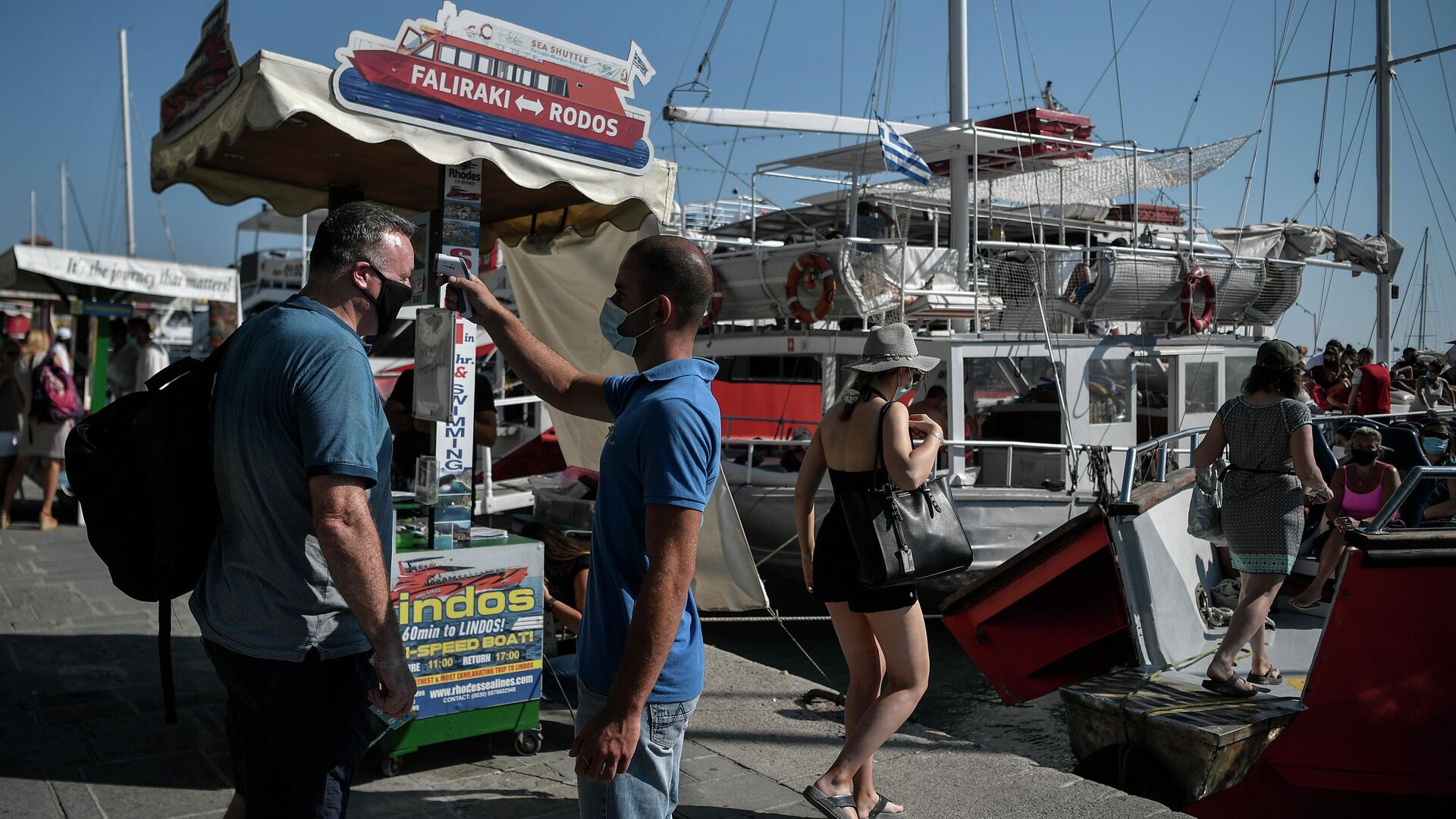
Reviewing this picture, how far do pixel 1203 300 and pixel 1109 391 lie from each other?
1867 millimetres

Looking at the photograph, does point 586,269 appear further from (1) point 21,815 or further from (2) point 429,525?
(1) point 21,815

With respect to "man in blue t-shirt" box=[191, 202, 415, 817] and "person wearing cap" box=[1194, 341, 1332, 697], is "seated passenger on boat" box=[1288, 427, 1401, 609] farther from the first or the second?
"man in blue t-shirt" box=[191, 202, 415, 817]

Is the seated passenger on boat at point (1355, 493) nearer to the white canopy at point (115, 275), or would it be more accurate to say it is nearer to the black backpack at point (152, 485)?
the black backpack at point (152, 485)

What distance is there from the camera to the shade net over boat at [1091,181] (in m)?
16.9

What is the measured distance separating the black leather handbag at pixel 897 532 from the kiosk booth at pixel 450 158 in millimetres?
1378

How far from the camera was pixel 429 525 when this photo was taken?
3.84 metres

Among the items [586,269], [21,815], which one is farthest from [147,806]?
[586,269]

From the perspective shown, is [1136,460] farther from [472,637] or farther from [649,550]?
[649,550]

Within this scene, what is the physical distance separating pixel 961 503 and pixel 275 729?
8211 mm

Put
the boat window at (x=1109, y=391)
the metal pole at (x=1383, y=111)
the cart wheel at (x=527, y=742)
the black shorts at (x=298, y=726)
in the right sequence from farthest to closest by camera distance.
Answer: the metal pole at (x=1383, y=111)
the boat window at (x=1109, y=391)
the cart wheel at (x=527, y=742)
the black shorts at (x=298, y=726)

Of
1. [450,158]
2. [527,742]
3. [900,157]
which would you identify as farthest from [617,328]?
[900,157]

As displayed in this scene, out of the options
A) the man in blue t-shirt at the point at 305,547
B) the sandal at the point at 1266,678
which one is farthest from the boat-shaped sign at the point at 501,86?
the sandal at the point at 1266,678

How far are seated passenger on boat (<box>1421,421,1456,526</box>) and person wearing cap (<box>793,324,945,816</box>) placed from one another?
4.40 meters

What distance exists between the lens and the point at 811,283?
35.8 feet
